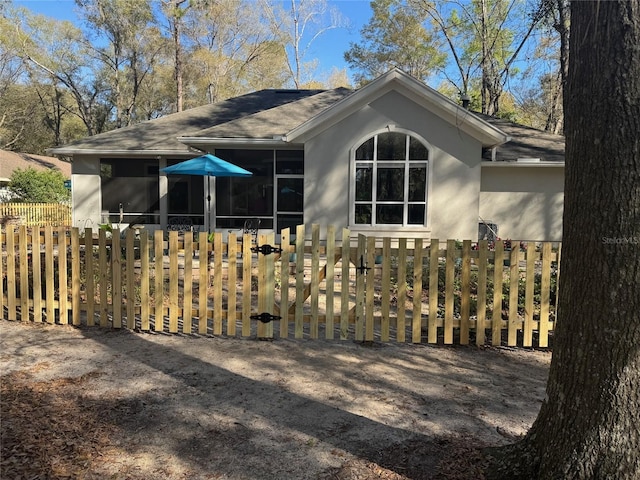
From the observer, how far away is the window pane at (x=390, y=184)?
41.9 ft

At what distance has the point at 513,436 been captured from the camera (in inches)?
134

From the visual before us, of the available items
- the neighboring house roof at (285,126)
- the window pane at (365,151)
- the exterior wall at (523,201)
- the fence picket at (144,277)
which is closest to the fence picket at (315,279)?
the fence picket at (144,277)

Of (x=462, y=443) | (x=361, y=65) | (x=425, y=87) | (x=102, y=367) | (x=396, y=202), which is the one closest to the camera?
(x=462, y=443)

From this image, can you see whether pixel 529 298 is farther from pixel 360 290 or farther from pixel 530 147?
pixel 530 147

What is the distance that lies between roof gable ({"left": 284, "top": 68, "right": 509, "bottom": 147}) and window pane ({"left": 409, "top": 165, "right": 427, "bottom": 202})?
1.48 metres

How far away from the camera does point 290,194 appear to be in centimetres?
1477

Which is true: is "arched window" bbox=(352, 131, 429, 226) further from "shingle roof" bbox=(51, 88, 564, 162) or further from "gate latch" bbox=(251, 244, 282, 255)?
"gate latch" bbox=(251, 244, 282, 255)

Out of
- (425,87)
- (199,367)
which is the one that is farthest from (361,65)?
(199,367)

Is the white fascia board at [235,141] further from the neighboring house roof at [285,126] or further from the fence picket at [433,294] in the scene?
the fence picket at [433,294]

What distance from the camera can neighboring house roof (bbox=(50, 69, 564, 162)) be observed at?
39.8ft

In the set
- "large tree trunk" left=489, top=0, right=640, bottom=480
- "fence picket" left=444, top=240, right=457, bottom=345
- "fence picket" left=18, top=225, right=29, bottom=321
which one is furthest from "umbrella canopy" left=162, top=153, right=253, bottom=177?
"large tree trunk" left=489, top=0, right=640, bottom=480

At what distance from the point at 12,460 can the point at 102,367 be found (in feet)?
5.52

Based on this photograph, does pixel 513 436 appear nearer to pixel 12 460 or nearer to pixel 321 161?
pixel 12 460

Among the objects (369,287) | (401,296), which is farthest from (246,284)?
(401,296)
